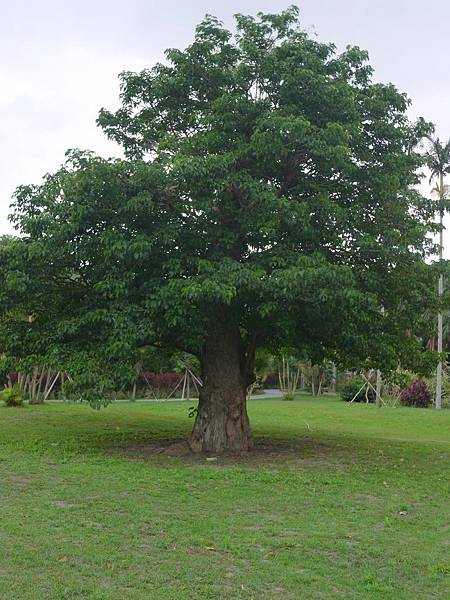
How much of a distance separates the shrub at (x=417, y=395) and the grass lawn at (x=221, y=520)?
1991 centimetres

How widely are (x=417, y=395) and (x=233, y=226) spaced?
25187 millimetres

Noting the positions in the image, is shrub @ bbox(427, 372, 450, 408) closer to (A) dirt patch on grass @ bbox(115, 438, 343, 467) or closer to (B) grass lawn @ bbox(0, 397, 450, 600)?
(B) grass lawn @ bbox(0, 397, 450, 600)

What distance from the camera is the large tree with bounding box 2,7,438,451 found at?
1133 centimetres

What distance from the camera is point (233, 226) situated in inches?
503

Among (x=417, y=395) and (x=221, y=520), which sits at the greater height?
(x=417, y=395)

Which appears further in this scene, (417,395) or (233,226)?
(417,395)

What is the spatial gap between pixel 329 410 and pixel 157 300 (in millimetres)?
19852

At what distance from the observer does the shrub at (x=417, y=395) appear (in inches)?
1385

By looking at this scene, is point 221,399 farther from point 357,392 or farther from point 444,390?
point 444,390

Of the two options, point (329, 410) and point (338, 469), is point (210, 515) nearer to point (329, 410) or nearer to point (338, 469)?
point (338, 469)

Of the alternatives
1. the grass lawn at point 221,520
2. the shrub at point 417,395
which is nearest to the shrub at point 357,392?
the shrub at point 417,395

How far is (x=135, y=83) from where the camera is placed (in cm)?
1409

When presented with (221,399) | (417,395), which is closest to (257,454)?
(221,399)

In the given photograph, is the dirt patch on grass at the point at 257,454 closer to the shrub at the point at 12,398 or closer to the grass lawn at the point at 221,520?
the grass lawn at the point at 221,520
